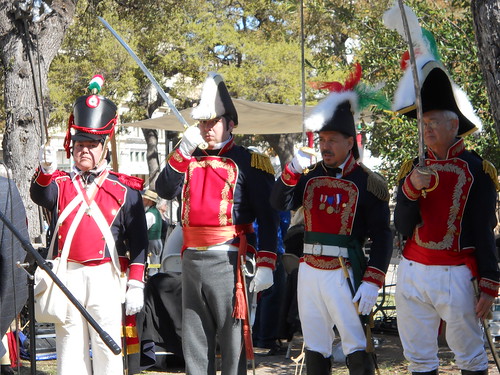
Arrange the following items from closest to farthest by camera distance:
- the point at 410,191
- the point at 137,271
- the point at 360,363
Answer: the point at 410,191 → the point at 360,363 → the point at 137,271

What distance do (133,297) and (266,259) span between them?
2.57 ft

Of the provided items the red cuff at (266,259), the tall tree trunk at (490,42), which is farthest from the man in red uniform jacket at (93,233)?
the tall tree trunk at (490,42)

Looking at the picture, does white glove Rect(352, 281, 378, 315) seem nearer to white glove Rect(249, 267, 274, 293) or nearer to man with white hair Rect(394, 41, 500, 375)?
man with white hair Rect(394, 41, 500, 375)

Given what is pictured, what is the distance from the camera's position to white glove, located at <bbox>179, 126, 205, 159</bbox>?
14.7ft

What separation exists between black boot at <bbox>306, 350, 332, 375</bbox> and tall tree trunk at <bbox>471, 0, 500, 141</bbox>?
5.01 feet

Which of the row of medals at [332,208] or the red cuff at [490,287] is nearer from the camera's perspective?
the red cuff at [490,287]

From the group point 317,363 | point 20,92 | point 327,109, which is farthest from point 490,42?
point 20,92

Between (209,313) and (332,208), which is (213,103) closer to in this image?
(332,208)

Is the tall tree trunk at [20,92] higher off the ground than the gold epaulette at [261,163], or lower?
higher

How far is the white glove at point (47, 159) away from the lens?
448cm

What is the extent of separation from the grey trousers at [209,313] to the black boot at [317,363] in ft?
1.29

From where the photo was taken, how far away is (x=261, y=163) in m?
4.77

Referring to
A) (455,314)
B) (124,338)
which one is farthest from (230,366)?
(455,314)

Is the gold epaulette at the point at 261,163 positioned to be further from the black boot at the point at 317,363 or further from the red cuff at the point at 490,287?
the red cuff at the point at 490,287
